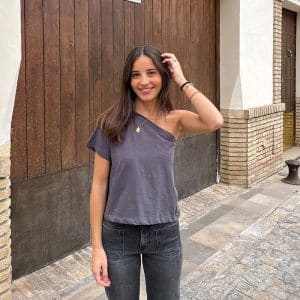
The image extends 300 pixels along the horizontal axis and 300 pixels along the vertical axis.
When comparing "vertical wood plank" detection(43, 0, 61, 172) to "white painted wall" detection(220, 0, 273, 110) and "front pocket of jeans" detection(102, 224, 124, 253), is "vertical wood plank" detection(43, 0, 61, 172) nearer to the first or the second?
"front pocket of jeans" detection(102, 224, 124, 253)

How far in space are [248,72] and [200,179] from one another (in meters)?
1.74

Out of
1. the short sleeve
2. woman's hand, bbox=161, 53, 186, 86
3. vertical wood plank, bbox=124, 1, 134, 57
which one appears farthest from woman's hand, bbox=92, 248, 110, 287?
vertical wood plank, bbox=124, 1, 134, 57

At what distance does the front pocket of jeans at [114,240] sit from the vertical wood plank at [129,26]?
280 cm

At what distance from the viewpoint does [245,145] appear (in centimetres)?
604

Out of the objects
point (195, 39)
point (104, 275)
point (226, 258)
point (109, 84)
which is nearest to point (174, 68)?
point (104, 275)

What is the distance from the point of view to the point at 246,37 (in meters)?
5.90

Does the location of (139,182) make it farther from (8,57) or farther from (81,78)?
(81,78)

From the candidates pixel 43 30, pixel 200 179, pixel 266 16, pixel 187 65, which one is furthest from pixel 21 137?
pixel 266 16

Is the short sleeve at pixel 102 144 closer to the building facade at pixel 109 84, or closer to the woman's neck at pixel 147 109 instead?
the woman's neck at pixel 147 109

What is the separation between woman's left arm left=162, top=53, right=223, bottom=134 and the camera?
1850mm

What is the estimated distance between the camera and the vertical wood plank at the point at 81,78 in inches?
146

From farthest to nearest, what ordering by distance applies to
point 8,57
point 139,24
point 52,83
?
1. point 139,24
2. point 52,83
3. point 8,57

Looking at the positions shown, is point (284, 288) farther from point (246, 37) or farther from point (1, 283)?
point (246, 37)

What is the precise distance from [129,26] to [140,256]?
3.03 m
